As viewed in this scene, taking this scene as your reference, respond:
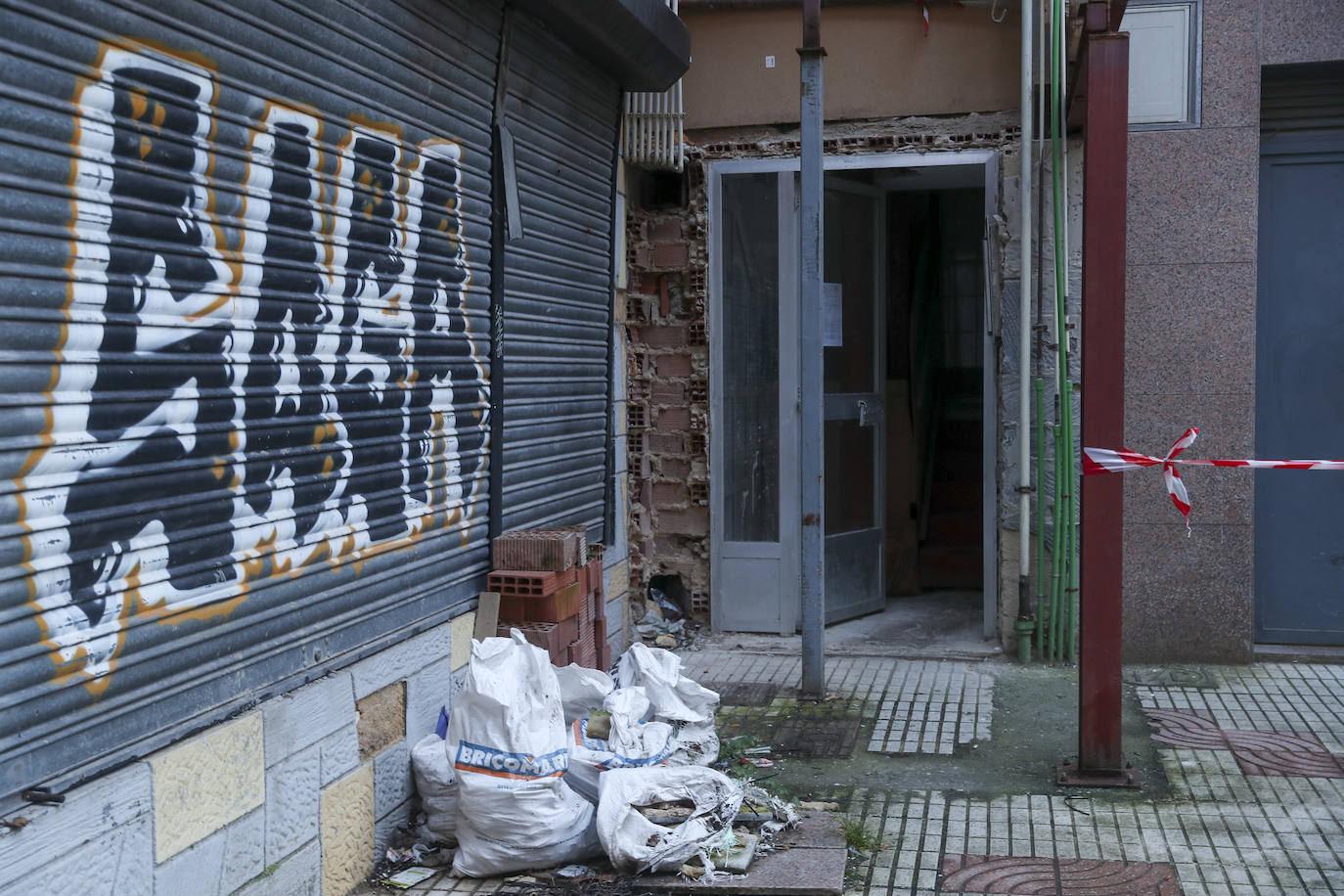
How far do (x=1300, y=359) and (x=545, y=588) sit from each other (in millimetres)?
4746

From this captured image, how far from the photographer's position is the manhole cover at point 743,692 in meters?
6.74

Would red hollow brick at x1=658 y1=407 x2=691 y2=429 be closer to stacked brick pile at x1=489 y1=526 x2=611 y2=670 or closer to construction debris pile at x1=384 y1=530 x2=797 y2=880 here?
stacked brick pile at x1=489 y1=526 x2=611 y2=670

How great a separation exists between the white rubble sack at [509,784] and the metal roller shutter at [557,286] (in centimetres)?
144

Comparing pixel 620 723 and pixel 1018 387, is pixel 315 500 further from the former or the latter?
pixel 1018 387

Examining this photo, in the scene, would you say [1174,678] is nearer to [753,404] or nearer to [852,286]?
[753,404]

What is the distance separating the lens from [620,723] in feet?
16.7

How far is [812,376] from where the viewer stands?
6.75m

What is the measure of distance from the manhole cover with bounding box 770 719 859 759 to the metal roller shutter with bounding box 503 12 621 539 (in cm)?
153

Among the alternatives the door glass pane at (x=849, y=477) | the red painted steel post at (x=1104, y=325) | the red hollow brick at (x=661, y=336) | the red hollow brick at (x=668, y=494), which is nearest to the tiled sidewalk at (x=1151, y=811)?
the red painted steel post at (x=1104, y=325)

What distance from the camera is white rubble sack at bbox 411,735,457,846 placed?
4750 mm

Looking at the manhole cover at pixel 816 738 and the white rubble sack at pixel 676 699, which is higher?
the white rubble sack at pixel 676 699

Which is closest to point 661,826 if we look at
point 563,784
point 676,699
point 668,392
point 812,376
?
point 563,784

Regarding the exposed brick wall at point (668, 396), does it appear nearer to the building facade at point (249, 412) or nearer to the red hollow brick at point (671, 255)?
the red hollow brick at point (671, 255)

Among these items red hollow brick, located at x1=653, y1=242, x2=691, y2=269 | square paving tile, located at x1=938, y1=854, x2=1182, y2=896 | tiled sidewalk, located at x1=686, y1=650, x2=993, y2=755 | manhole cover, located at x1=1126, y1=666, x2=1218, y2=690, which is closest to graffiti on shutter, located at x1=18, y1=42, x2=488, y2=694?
square paving tile, located at x1=938, y1=854, x2=1182, y2=896
